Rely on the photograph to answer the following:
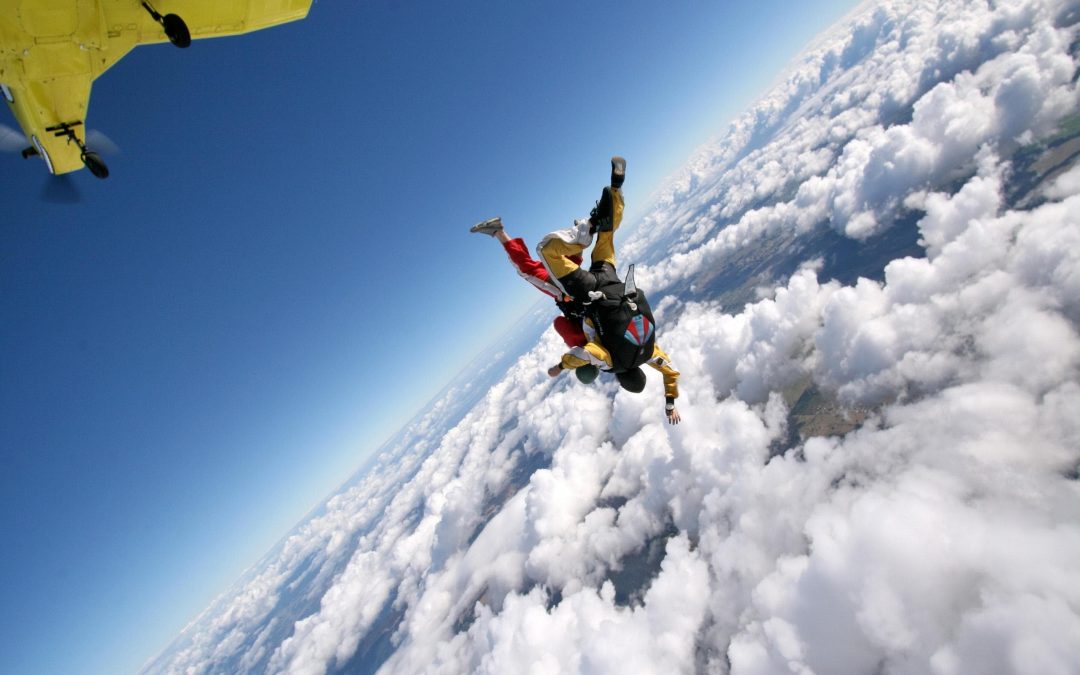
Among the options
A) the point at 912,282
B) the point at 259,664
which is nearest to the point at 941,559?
the point at 912,282

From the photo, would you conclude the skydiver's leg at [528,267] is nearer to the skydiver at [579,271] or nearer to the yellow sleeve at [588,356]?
the skydiver at [579,271]

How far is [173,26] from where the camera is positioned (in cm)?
452

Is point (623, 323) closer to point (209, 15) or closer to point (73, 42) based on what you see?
point (209, 15)

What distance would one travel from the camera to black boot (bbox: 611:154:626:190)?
13.6 feet

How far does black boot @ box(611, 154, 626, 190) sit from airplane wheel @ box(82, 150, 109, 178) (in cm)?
566

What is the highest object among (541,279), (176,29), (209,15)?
(209,15)

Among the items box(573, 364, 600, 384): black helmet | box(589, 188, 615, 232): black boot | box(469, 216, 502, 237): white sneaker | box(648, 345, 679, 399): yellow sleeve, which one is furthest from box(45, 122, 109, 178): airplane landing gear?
box(648, 345, 679, 399): yellow sleeve

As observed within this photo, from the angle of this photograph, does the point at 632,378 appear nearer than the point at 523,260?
Yes

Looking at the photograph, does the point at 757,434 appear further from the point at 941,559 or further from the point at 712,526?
the point at 941,559

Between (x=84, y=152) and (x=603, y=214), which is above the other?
(x=84, y=152)

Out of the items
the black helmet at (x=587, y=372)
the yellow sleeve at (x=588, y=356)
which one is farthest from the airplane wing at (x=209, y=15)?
the black helmet at (x=587, y=372)

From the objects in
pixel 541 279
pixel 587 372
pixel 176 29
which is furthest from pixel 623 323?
pixel 176 29

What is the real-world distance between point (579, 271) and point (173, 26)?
505 cm

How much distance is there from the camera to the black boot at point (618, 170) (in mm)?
4148
